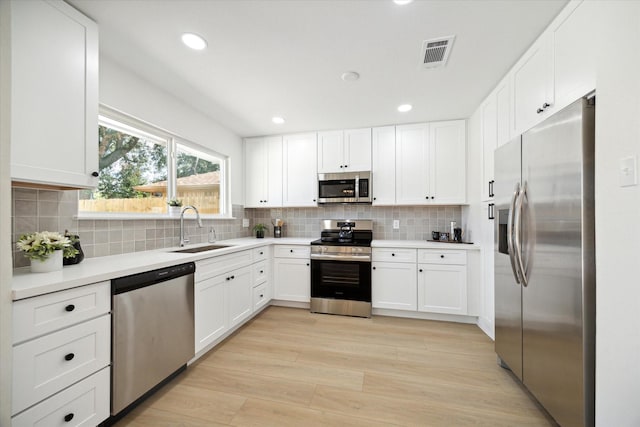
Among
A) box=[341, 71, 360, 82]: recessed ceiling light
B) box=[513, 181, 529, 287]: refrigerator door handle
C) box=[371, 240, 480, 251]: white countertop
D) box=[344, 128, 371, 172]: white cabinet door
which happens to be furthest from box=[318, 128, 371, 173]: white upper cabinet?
box=[513, 181, 529, 287]: refrigerator door handle

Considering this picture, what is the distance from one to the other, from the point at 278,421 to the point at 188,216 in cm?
211

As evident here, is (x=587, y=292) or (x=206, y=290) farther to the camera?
(x=206, y=290)

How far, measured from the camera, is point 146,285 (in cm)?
165

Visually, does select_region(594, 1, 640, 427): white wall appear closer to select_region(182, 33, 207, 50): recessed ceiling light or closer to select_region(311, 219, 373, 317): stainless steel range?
select_region(311, 219, 373, 317): stainless steel range

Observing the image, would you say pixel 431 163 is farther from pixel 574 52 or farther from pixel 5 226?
pixel 5 226

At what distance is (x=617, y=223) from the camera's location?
3.68 feet

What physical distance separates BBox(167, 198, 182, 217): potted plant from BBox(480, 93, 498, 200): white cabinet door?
3.10 meters

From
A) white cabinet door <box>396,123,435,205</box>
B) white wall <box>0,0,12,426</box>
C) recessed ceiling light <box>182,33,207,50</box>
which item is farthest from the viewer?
white cabinet door <box>396,123,435,205</box>

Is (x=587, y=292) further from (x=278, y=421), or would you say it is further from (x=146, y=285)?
(x=146, y=285)

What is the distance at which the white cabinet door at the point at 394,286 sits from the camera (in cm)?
311

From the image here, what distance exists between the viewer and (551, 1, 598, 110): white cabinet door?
1298mm

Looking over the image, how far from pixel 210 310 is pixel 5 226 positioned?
4.88 feet

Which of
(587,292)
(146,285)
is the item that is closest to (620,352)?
(587,292)

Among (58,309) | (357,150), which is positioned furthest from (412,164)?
(58,309)
